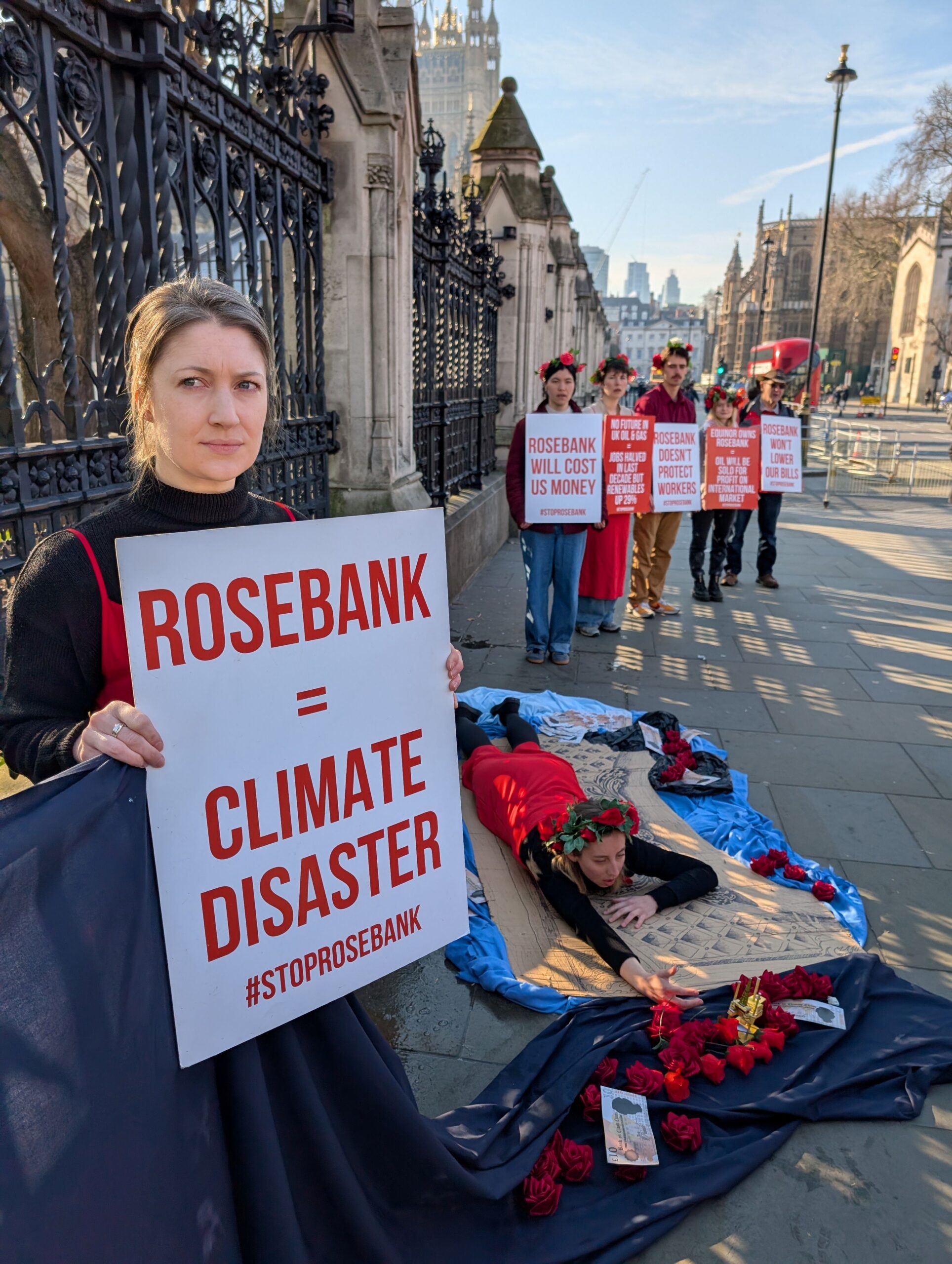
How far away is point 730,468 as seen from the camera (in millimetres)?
8438

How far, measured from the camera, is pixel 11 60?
247 cm

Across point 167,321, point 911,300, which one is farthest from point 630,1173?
point 911,300

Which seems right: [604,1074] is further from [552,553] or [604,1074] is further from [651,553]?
[651,553]

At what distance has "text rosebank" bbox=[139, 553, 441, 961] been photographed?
153 centimetres

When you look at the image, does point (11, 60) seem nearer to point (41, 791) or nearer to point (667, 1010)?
point (41, 791)

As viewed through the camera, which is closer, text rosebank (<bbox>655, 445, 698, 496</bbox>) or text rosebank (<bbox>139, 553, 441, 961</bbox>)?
text rosebank (<bbox>139, 553, 441, 961</bbox>)

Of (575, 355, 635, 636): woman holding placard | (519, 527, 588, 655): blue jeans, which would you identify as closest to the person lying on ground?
(519, 527, 588, 655): blue jeans

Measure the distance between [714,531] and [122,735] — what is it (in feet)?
Result: 26.3

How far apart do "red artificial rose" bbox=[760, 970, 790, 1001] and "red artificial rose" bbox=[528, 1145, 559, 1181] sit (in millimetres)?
972

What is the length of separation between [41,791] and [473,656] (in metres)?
5.52

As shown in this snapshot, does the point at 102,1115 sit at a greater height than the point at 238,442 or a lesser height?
lesser

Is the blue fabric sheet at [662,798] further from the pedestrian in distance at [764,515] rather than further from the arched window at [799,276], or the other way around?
the arched window at [799,276]

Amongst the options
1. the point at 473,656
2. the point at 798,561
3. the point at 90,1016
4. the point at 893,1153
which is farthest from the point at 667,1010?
the point at 798,561

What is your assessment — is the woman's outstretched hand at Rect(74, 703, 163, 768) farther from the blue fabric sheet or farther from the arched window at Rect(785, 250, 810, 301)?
the arched window at Rect(785, 250, 810, 301)
